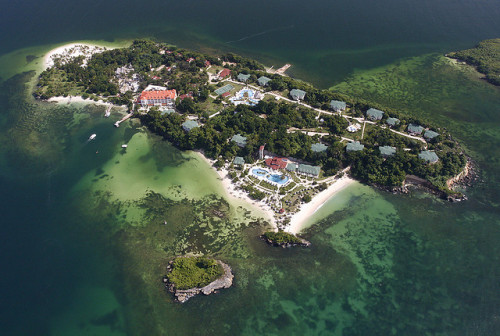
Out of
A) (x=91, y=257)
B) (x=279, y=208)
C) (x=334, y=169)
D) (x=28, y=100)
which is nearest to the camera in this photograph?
(x=91, y=257)

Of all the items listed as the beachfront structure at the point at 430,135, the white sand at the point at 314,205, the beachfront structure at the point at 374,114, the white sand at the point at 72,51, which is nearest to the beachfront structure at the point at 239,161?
the white sand at the point at 314,205

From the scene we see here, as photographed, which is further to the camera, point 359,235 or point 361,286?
point 359,235

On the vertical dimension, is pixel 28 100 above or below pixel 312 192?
above

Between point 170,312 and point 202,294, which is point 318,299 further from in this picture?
point 170,312

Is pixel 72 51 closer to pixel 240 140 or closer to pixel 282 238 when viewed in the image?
pixel 240 140

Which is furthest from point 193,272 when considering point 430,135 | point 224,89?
point 430,135

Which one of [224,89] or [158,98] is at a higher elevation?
[224,89]

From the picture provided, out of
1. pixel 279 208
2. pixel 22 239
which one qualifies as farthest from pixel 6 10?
pixel 279 208

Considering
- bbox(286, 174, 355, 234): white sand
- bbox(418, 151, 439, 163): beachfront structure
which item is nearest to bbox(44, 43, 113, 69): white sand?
bbox(286, 174, 355, 234): white sand
